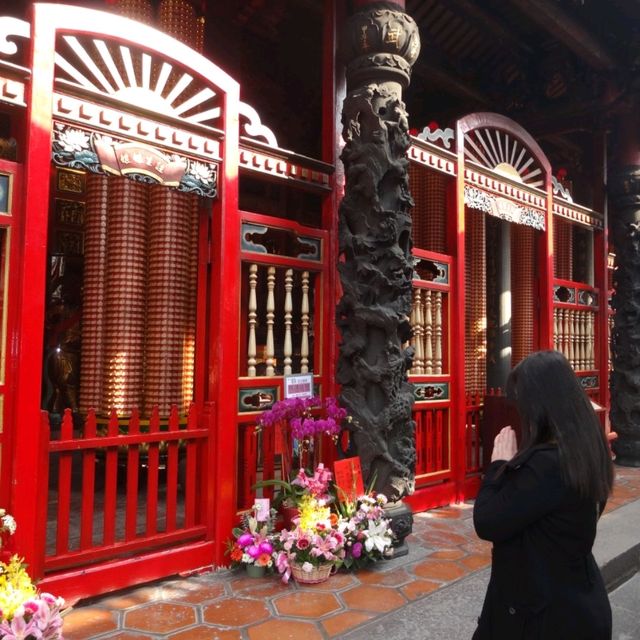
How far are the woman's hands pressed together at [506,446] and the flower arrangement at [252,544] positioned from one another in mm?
2223

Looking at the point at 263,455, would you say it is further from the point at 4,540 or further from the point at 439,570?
the point at 4,540

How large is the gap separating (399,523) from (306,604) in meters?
1.03

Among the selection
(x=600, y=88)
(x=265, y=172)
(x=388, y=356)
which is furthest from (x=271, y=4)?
(x=388, y=356)

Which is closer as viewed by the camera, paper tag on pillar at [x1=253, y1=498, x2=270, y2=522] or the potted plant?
the potted plant

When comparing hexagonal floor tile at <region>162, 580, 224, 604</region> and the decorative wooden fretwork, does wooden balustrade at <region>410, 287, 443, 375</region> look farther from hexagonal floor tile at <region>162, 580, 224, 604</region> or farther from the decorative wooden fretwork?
hexagonal floor tile at <region>162, 580, 224, 604</region>

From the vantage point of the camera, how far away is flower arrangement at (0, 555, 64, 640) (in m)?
2.32

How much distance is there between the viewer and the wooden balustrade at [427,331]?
548 centimetres

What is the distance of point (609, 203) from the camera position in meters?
8.10

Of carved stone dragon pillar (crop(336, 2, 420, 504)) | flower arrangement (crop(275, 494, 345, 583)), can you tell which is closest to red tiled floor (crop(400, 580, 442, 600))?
flower arrangement (crop(275, 494, 345, 583))

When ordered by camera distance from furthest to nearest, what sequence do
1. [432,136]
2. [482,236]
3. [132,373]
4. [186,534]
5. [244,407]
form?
[482,236] → [432,136] → [132,373] → [244,407] → [186,534]

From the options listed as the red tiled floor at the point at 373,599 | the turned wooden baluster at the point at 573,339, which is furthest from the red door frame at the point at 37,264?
the turned wooden baluster at the point at 573,339

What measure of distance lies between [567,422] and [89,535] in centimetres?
274

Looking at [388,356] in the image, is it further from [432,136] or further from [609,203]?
[609,203]

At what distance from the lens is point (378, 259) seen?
4.18 metres
